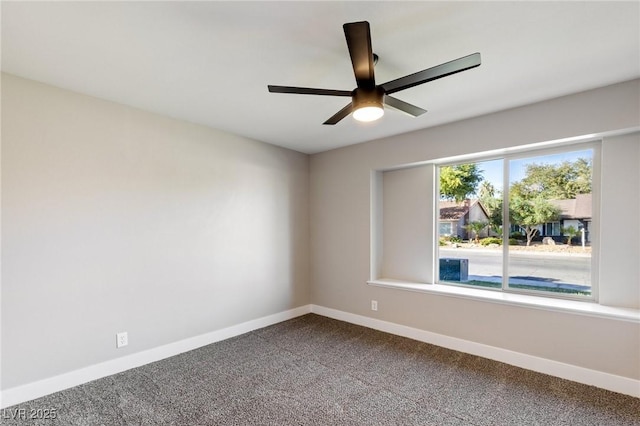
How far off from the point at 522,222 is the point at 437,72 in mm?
2245

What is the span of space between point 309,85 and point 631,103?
8.27 feet

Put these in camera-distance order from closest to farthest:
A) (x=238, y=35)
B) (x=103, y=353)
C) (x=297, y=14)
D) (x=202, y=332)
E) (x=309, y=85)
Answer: (x=297, y=14)
(x=238, y=35)
(x=309, y=85)
(x=103, y=353)
(x=202, y=332)

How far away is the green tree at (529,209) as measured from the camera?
9.90 feet

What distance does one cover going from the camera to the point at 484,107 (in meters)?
2.89

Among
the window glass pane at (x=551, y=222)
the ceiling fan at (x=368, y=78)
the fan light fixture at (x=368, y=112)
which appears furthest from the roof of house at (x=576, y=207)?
the fan light fixture at (x=368, y=112)

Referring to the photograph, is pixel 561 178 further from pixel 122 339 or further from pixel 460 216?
pixel 122 339

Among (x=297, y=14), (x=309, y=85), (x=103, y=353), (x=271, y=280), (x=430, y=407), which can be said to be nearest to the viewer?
→ (x=297, y=14)

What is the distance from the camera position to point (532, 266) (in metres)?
3.09

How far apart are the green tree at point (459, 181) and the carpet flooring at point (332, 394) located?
176 centimetres

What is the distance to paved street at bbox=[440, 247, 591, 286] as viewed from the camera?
2.85m

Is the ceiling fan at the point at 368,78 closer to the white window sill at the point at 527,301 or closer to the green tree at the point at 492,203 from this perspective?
the green tree at the point at 492,203

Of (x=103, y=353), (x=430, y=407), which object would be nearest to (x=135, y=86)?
(x=103, y=353)

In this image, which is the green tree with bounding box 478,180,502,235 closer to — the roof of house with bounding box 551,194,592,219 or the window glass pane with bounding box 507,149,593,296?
the window glass pane with bounding box 507,149,593,296

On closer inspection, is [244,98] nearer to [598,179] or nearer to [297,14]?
[297,14]
